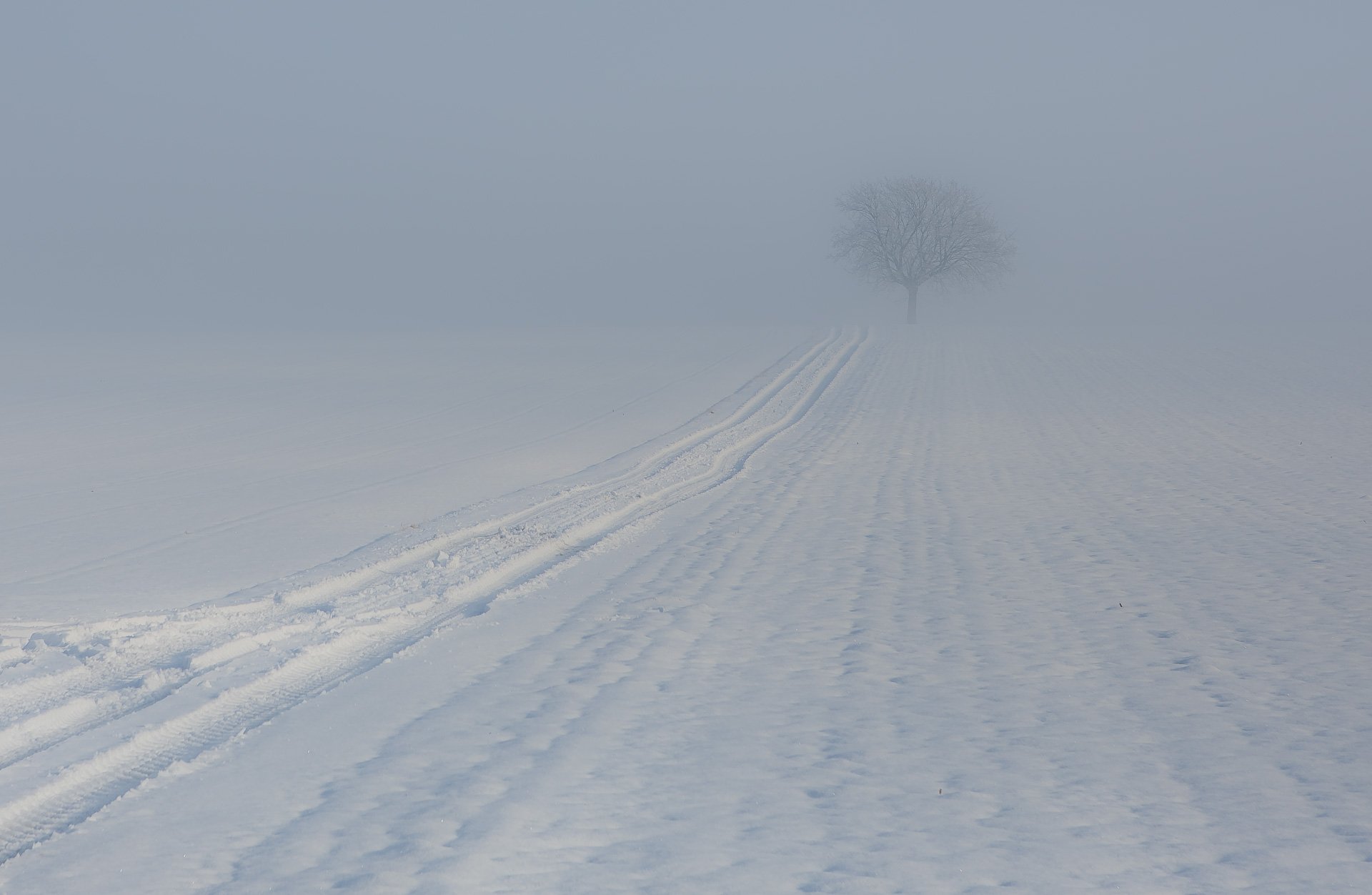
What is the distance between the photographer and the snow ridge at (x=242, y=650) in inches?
177

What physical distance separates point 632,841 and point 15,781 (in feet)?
7.70

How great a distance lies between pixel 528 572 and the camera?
8.13 m

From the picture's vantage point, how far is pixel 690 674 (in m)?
5.83

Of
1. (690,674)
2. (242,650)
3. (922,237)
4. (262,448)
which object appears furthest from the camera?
(922,237)

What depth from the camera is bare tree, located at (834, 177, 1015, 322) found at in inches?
2598

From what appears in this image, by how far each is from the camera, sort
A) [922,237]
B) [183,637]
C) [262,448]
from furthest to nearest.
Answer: [922,237] → [262,448] → [183,637]

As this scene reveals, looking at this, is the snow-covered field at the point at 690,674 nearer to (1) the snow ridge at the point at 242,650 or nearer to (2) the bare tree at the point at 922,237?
(1) the snow ridge at the point at 242,650

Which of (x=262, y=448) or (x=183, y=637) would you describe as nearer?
(x=183, y=637)

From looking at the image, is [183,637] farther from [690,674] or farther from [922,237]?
[922,237]

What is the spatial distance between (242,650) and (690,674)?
2352 millimetres

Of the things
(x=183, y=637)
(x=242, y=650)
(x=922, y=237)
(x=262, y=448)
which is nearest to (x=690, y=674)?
(x=242, y=650)

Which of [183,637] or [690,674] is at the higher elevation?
[183,637]

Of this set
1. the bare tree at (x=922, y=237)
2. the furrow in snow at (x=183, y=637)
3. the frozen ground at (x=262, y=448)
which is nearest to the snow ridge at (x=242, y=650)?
the furrow in snow at (x=183, y=637)

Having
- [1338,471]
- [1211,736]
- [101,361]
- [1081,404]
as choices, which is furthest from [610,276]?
[1211,736]
